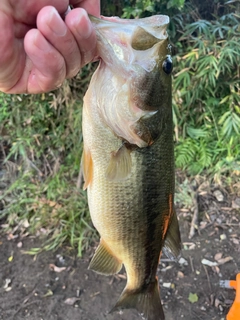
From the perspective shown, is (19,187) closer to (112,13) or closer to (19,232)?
(19,232)

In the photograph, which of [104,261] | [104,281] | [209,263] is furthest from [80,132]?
[104,261]

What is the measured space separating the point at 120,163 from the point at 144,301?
686 millimetres

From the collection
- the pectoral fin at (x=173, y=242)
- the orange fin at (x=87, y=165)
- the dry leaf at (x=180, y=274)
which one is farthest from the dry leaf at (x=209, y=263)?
the orange fin at (x=87, y=165)

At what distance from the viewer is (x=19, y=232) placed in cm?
371

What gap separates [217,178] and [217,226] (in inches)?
20.7

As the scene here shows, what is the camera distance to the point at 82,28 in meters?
1.06

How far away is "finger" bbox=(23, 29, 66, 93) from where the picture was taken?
1085 mm

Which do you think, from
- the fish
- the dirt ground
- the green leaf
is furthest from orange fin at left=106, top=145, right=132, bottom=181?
the green leaf

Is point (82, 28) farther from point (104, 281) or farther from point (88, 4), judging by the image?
Result: point (104, 281)

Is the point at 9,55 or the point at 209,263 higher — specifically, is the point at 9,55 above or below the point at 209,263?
above

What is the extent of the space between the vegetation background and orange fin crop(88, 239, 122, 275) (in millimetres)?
1931

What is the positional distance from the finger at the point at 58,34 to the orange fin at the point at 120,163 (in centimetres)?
35

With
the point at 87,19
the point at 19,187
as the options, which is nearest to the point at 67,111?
the point at 19,187

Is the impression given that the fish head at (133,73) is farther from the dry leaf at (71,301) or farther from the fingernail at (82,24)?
the dry leaf at (71,301)
